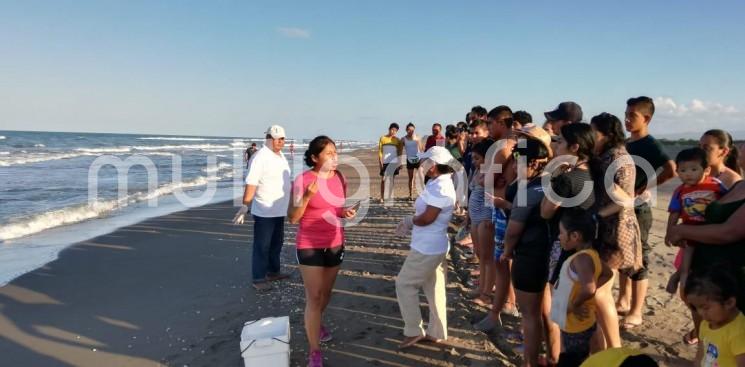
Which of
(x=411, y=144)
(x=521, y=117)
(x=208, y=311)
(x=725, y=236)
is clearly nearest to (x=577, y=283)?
(x=725, y=236)

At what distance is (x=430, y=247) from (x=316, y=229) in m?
0.91

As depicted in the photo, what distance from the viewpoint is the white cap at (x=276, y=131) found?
518 cm

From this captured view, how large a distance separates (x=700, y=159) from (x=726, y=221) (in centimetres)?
98

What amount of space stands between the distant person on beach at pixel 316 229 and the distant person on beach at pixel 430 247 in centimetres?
60

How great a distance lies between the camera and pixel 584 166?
9.61ft

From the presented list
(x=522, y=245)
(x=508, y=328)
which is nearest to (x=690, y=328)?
(x=508, y=328)

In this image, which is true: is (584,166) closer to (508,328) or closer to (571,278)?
(571,278)

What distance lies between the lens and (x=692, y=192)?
307cm

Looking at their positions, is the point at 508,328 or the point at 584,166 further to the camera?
the point at 508,328

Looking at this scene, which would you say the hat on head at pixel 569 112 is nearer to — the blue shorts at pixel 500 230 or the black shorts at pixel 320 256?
the blue shorts at pixel 500 230

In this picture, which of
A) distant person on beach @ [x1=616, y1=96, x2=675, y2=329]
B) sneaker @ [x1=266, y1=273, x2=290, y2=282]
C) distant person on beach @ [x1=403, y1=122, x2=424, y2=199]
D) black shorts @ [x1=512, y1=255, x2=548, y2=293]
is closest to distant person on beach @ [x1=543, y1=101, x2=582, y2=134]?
distant person on beach @ [x1=616, y1=96, x2=675, y2=329]

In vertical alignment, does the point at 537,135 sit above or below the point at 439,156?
above

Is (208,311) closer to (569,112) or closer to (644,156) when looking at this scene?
(569,112)

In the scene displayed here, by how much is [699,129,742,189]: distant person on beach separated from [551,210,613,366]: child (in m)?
1.38
